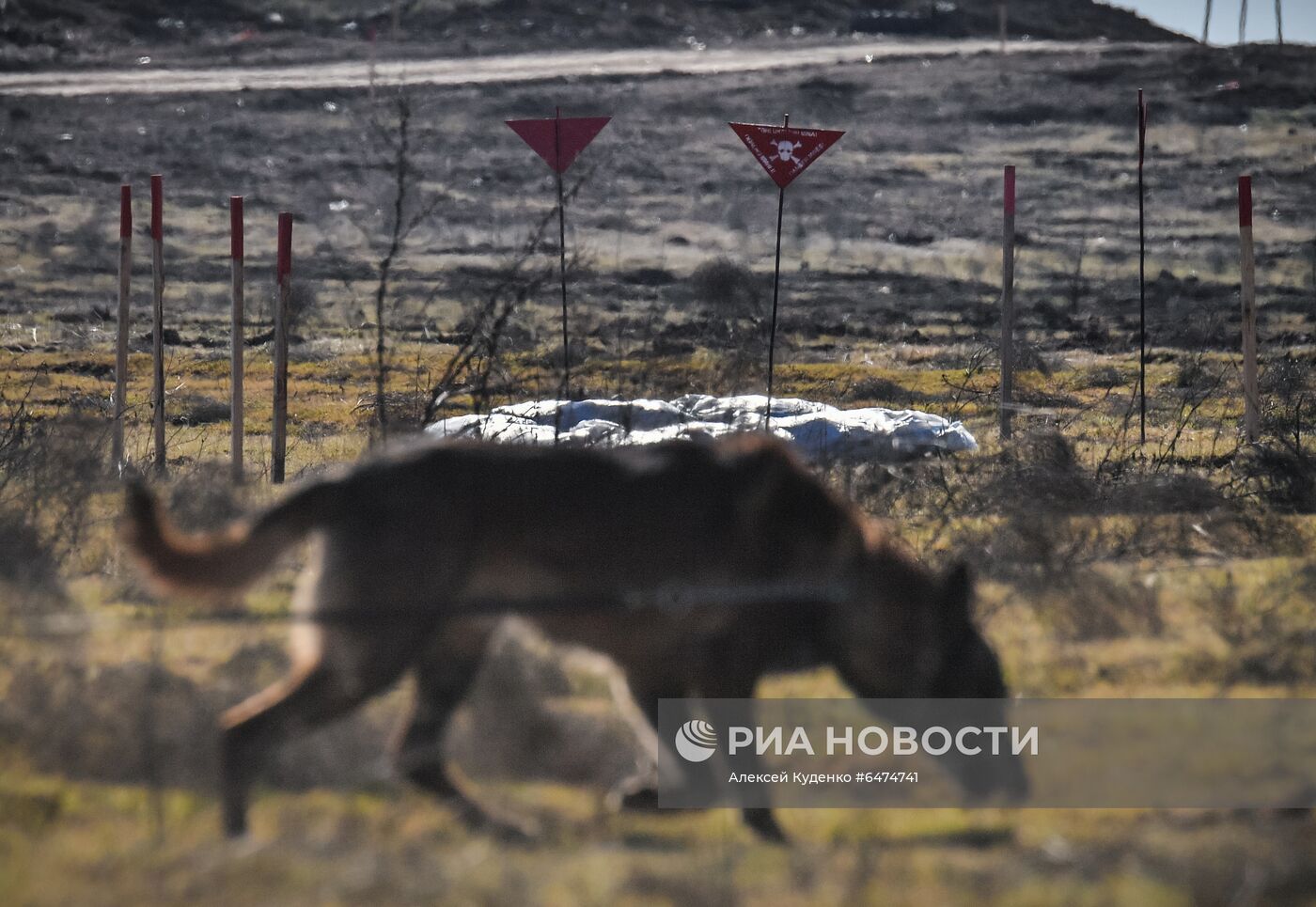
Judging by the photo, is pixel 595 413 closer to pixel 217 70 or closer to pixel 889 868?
pixel 889 868

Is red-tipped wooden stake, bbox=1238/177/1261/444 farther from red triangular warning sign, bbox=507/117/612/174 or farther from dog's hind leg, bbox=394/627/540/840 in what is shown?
dog's hind leg, bbox=394/627/540/840

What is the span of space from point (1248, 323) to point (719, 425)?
492 cm

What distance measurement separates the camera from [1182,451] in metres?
13.9

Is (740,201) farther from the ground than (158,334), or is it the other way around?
(740,201)

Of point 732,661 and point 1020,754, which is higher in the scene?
point 732,661

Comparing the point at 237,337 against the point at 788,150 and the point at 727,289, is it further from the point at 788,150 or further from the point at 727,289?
the point at 727,289

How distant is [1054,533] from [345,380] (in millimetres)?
11581

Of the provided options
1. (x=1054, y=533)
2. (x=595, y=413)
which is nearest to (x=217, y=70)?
(x=595, y=413)

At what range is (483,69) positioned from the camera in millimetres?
55188

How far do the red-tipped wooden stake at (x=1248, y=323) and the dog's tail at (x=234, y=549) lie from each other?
984cm

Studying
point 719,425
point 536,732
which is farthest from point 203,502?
point 536,732

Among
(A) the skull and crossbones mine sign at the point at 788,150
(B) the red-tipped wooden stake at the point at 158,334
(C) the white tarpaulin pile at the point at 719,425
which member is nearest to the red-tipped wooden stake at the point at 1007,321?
(C) the white tarpaulin pile at the point at 719,425

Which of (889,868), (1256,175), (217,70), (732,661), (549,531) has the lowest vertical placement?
(889,868)

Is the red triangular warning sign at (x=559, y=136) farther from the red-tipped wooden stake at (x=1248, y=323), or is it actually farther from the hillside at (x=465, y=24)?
the hillside at (x=465, y=24)
